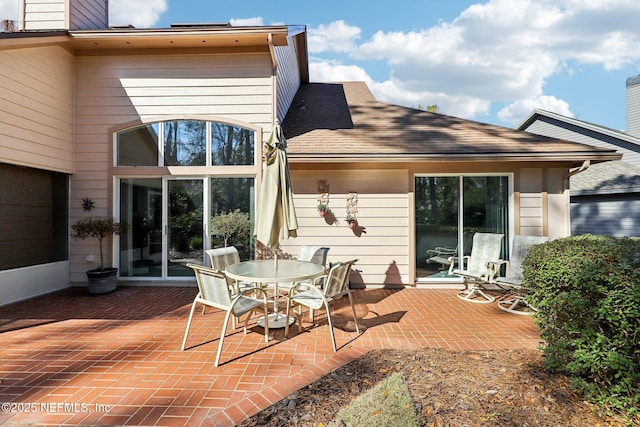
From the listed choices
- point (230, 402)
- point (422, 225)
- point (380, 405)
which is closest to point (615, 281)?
point (380, 405)

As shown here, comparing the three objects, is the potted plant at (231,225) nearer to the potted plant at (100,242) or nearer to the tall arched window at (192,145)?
the tall arched window at (192,145)

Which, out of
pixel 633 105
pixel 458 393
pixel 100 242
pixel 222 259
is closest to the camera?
pixel 458 393

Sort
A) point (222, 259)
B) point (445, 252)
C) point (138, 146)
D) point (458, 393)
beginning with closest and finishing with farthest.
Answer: point (458, 393)
point (222, 259)
point (445, 252)
point (138, 146)

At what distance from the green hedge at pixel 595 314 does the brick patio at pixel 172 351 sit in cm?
93

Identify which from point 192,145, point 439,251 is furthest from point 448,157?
point 192,145

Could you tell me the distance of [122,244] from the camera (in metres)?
6.50

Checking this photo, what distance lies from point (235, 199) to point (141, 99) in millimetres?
2891

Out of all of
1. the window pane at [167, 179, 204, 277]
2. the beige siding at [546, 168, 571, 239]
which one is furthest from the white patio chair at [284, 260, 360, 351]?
the beige siding at [546, 168, 571, 239]

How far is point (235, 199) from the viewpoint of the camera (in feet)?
21.1

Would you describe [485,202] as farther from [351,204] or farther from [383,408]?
[383,408]

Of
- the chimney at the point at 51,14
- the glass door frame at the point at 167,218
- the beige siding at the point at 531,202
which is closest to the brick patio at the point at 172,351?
the glass door frame at the point at 167,218

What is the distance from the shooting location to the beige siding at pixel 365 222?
20.3ft

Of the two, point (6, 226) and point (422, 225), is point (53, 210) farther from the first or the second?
point (422, 225)

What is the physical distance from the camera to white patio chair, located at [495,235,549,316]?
4.77 metres
